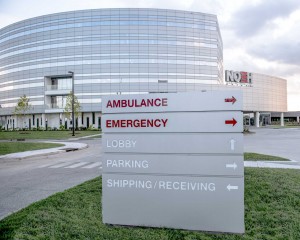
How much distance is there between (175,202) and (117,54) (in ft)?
220

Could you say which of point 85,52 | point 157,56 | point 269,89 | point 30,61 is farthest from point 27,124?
point 269,89

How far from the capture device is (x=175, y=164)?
13.4 ft

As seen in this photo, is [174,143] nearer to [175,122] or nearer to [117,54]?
Result: [175,122]

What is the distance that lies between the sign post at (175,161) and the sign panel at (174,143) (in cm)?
1

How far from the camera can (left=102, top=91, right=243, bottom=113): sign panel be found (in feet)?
12.8

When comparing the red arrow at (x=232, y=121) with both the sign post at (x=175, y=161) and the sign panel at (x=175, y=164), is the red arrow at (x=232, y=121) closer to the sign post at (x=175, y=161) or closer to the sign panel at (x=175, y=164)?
the sign post at (x=175, y=161)

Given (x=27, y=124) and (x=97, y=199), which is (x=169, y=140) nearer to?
(x=97, y=199)

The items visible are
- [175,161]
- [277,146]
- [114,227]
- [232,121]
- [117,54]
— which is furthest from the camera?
[117,54]

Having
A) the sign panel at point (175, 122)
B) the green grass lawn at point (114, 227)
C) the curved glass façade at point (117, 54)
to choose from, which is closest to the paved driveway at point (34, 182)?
the green grass lawn at point (114, 227)

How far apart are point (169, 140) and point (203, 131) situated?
541 millimetres

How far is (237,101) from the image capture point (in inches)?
153

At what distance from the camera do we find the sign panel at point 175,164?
3859mm

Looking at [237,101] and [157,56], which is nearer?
[237,101]

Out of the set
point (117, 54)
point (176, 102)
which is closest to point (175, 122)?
point (176, 102)
